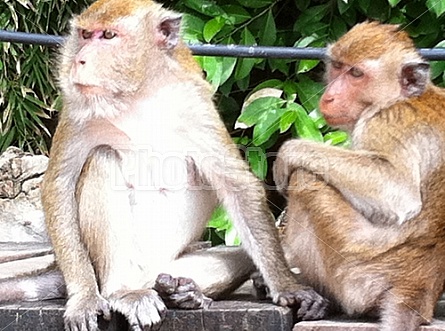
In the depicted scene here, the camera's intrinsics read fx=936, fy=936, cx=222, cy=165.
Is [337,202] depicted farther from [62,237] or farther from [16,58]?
[16,58]

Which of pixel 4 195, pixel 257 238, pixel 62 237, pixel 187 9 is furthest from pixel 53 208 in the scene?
pixel 4 195

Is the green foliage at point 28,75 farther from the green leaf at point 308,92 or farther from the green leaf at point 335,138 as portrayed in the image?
the green leaf at point 335,138

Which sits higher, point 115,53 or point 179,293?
point 115,53

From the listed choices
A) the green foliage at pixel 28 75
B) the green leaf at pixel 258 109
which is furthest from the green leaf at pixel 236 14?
the green foliage at pixel 28 75

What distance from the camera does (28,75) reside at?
19.6 ft

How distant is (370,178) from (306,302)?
427 millimetres

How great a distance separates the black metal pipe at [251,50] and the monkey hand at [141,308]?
1027 mm

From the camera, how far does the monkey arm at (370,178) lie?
9.25 ft

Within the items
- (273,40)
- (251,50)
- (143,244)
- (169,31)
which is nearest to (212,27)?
(273,40)

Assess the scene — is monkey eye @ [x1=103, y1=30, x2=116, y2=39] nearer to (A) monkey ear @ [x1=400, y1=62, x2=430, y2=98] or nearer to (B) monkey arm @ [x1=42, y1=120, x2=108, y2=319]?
(B) monkey arm @ [x1=42, y1=120, x2=108, y2=319]

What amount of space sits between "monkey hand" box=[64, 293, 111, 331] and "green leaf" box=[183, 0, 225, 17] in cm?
216

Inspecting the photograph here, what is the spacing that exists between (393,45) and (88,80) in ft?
3.36

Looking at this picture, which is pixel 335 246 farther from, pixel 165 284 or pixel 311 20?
pixel 311 20

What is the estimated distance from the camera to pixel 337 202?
9.46 feet
